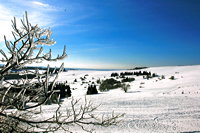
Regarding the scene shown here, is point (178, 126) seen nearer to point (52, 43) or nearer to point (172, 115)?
point (172, 115)

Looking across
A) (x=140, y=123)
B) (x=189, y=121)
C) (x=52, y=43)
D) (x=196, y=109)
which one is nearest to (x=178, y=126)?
(x=189, y=121)

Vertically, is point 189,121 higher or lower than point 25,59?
lower

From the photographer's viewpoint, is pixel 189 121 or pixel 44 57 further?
pixel 189 121

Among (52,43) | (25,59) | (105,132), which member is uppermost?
(52,43)

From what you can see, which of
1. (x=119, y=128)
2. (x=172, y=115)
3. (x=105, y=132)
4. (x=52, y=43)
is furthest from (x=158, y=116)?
(x=52, y=43)

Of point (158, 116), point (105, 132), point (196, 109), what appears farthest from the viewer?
point (196, 109)

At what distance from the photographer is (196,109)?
919 centimetres

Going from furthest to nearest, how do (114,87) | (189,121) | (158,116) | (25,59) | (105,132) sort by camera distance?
(114,87)
(158,116)
(189,121)
(105,132)
(25,59)

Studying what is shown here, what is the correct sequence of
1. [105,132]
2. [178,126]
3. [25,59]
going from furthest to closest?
[178,126] < [105,132] < [25,59]

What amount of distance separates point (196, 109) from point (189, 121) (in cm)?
214

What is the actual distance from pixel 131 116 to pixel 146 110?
4.96ft

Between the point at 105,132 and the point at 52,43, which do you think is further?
the point at 105,132

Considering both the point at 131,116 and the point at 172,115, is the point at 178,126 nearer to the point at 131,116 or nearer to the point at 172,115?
the point at 172,115

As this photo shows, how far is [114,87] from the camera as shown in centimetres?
2169
